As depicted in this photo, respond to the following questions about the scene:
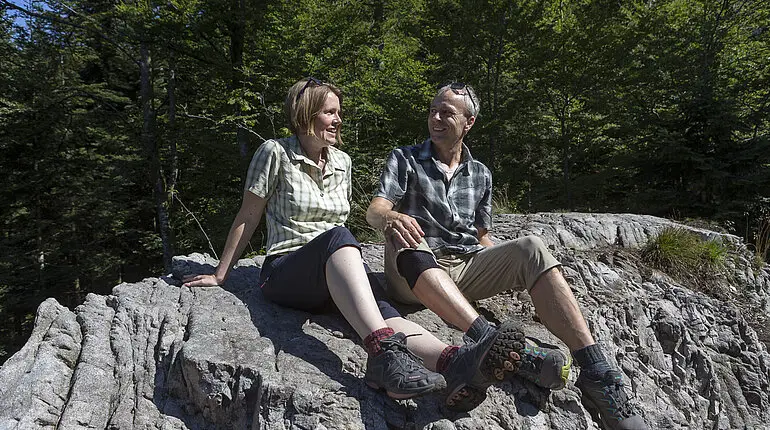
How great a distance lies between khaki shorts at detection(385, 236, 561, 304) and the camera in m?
2.33

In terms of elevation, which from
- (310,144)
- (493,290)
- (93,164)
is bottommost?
(93,164)

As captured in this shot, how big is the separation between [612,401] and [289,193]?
1784mm

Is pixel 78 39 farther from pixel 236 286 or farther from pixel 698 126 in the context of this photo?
pixel 698 126

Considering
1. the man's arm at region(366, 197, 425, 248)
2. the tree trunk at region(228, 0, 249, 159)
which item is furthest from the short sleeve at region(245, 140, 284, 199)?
the tree trunk at region(228, 0, 249, 159)

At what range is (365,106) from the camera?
9.76 metres

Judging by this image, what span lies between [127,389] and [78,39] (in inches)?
517

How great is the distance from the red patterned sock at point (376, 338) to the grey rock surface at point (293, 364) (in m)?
0.20

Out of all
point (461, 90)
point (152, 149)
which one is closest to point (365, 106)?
point (152, 149)

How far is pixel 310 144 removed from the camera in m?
2.69

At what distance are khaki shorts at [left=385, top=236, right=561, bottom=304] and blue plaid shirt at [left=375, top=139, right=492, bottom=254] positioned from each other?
0.31ft

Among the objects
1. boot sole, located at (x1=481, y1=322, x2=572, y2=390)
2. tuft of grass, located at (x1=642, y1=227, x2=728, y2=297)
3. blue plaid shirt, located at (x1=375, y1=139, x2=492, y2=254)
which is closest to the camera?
boot sole, located at (x1=481, y1=322, x2=572, y2=390)

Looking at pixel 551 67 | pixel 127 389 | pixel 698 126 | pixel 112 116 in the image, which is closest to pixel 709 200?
pixel 698 126

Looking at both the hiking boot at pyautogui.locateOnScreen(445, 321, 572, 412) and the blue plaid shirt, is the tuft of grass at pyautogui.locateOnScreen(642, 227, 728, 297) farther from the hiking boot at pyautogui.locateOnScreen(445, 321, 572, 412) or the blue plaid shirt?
the hiking boot at pyautogui.locateOnScreen(445, 321, 572, 412)

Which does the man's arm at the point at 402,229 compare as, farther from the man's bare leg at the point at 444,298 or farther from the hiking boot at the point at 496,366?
the hiking boot at the point at 496,366
